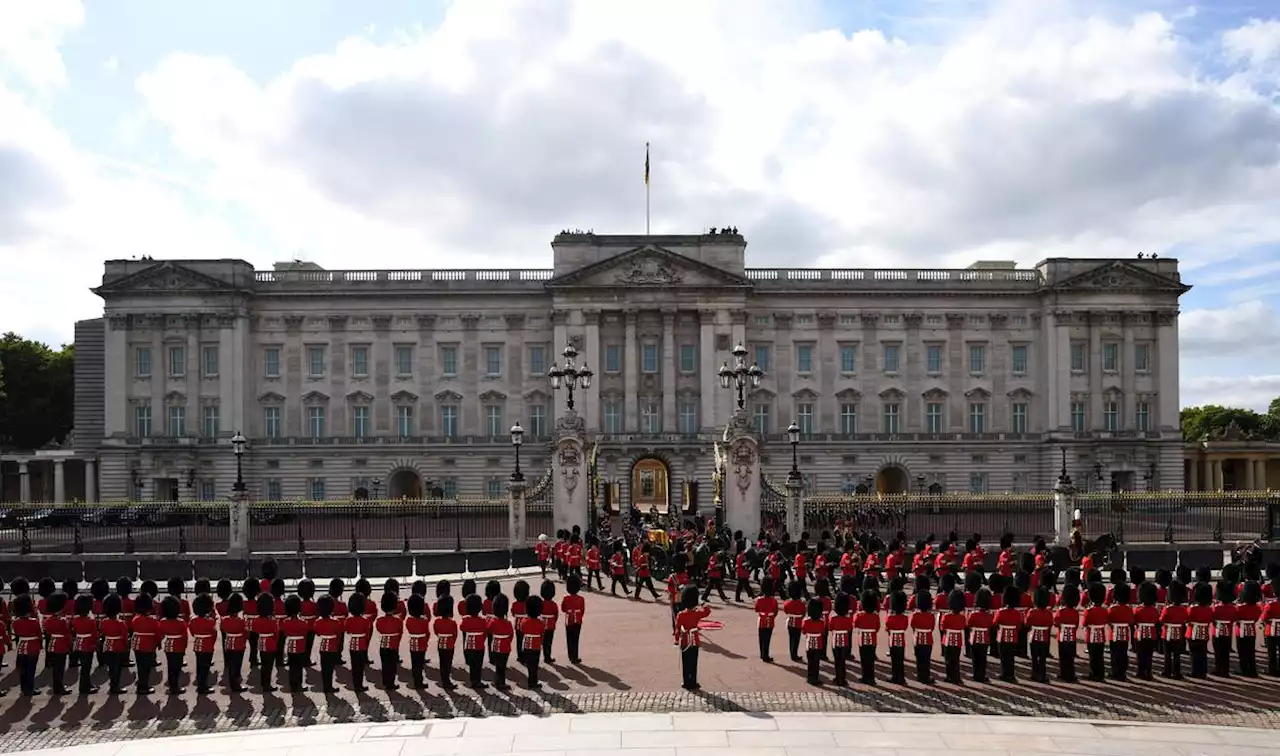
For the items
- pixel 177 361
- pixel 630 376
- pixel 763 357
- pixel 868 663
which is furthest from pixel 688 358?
pixel 868 663

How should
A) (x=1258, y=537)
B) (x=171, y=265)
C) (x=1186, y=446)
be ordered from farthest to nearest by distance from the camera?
1. (x=1186, y=446)
2. (x=171, y=265)
3. (x=1258, y=537)

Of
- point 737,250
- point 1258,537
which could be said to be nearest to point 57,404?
point 737,250

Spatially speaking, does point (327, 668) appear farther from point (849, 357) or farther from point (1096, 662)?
point (849, 357)

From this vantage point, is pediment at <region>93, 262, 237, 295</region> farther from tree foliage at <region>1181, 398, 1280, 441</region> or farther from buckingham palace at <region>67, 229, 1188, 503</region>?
tree foliage at <region>1181, 398, 1280, 441</region>

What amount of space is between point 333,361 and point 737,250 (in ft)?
80.0

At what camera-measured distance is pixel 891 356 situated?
5816cm

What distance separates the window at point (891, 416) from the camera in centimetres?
5797

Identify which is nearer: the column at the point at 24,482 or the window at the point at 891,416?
the window at the point at 891,416

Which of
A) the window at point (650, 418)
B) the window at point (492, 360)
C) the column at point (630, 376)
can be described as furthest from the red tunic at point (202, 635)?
the window at point (492, 360)

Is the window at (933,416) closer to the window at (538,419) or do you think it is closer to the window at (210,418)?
the window at (538,419)

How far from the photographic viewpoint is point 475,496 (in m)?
56.4

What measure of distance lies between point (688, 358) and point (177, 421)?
29650 millimetres

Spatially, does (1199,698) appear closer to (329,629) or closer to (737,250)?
(329,629)

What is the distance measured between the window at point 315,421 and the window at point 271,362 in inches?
117
